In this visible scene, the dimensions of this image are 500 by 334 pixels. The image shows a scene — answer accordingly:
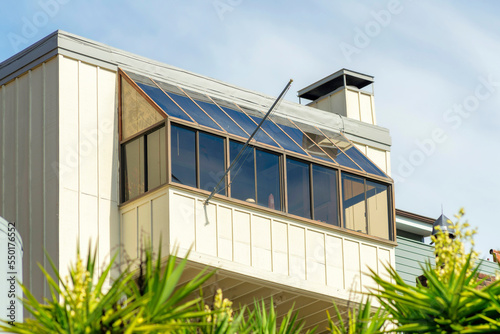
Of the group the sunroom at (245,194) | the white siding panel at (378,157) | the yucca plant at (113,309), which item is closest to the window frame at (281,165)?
the sunroom at (245,194)

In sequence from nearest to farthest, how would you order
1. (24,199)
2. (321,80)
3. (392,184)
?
1. (24,199)
2. (392,184)
3. (321,80)

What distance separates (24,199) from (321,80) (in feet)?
32.6

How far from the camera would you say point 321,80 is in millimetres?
26641

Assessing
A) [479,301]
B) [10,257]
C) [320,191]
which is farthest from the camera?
[320,191]

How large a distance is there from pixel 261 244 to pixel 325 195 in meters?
2.37

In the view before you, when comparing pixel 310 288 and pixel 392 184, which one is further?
A: pixel 392 184

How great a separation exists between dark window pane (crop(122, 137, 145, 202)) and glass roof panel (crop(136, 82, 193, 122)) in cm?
87

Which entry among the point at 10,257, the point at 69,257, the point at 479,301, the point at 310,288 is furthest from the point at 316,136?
the point at 479,301

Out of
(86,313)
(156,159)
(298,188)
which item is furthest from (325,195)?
(86,313)

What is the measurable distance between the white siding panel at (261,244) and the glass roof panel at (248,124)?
1.92 m

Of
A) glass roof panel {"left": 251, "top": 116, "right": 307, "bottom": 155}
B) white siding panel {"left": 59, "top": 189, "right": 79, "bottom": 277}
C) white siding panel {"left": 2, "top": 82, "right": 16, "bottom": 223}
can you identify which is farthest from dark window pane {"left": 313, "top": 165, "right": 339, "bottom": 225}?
white siding panel {"left": 2, "top": 82, "right": 16, "bottom": 223}

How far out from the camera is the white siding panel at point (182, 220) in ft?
61.7

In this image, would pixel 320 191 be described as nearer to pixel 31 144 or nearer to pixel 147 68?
pixel 147 68

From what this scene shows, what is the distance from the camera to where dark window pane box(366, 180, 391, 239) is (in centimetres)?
2242
